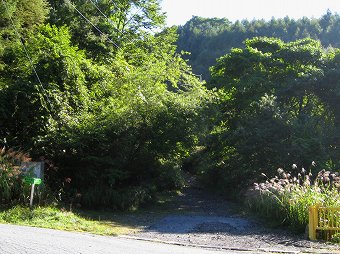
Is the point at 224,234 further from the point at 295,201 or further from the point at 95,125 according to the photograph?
the point at 95,125

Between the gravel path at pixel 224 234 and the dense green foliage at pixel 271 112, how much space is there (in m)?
3.35

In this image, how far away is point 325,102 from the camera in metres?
23.2

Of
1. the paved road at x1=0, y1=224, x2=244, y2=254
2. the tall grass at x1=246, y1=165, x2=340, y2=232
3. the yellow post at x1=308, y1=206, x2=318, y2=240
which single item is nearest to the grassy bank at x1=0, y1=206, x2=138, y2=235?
the paved road at x1=0, y1=224, x2=244, y2=254

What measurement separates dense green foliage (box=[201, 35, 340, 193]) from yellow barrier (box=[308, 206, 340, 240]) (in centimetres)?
682

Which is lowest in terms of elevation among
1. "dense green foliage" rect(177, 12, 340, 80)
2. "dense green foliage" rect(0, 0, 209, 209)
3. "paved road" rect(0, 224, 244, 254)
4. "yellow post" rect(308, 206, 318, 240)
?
"paved road" rect(0, 224, 244, 254)

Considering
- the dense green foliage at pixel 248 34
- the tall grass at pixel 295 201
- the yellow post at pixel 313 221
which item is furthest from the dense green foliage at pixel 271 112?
the dense green foliage at pixel 248 34

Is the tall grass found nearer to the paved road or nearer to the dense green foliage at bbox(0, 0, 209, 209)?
the paved road

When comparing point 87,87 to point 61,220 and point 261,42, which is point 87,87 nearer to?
point 61,220

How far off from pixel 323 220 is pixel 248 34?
64404mm

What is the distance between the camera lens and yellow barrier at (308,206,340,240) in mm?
10867

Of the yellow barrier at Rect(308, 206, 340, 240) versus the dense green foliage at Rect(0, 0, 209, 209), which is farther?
the dense green foliage at Rect(0, 0, 209, 209)

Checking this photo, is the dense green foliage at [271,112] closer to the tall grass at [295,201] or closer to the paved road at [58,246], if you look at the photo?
the tall grass at [295,201]

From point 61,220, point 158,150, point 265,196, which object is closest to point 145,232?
point 61,220

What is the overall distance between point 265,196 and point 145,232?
15.8 ft
